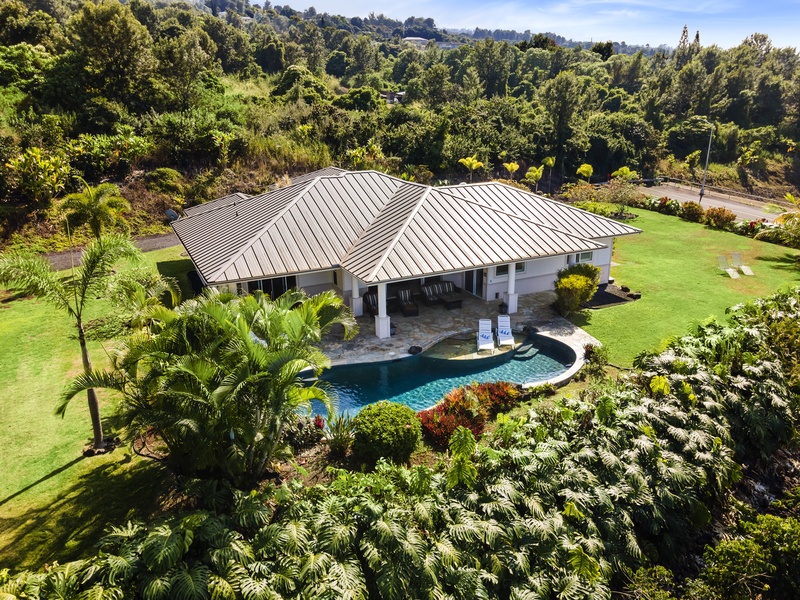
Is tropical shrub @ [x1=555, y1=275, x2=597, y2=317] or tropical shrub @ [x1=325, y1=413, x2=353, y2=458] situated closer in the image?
tropical shrub @ [x1=325, y1=413, x2=353, y2=458]

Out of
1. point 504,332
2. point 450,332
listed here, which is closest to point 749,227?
point 504,332

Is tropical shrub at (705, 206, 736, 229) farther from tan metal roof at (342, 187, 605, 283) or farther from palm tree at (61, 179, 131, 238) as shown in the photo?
palm tree at (61, 179, 131, 238)

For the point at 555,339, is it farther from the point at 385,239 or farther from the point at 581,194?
the point at 581,194

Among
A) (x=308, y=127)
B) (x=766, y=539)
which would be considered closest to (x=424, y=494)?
(x=766, y=539)

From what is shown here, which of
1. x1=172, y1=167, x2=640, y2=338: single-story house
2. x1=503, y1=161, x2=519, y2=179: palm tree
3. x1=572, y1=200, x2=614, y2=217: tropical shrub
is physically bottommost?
x1=572, y1=200, x2=614, y2=217: tropical shrub

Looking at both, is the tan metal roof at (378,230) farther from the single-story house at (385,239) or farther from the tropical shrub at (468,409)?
the tropical shrub at (468,409)

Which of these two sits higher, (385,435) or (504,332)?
(385,435)

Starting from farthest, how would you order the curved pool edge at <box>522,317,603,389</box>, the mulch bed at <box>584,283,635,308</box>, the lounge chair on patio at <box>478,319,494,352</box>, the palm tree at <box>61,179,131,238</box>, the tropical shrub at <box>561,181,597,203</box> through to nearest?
the tropical shrub at <box>561,181,597,203</box> → the mulch bed at <box>584,283,635,308</box> → the palm tree at <box>61,179,131,238</box> → the lounge chair on patio at <box>478,319,494,352</box> → the curved pool edge at <box>522,317,603,389</box>

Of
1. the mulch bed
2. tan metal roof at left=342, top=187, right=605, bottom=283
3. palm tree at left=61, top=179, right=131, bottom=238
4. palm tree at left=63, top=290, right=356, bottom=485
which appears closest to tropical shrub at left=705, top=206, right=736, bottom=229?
the mulch bed
